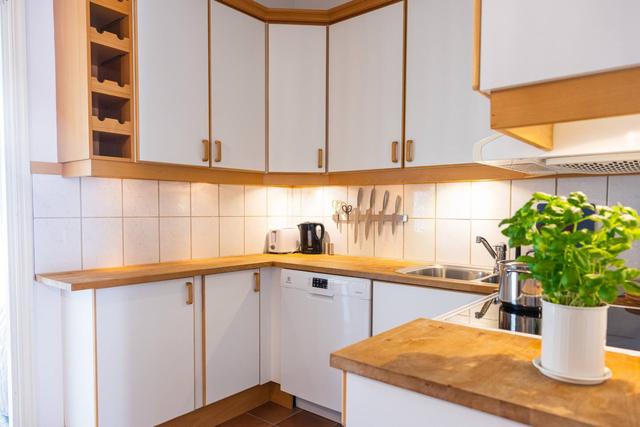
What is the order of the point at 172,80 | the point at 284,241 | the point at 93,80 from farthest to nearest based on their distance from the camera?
the point at 284,241, the point at 172,80, the point at 93,80

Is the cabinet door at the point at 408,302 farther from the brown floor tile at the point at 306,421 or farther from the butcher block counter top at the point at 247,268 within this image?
the brown floor tile at the point at 306,421

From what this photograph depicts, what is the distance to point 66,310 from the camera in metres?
2.06

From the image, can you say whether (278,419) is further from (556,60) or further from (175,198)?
(556,60)

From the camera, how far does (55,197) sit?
208 centimetres

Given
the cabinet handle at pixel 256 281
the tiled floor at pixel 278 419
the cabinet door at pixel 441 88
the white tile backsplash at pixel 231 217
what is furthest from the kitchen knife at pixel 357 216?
the tiled floor at pixel 278 419

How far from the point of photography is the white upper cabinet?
666 millimetres

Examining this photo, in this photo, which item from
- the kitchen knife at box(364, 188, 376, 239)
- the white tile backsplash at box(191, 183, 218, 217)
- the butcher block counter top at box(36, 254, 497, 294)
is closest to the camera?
the butcher block counter top at box(36, 254, 497, 294)

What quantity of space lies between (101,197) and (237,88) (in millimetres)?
976

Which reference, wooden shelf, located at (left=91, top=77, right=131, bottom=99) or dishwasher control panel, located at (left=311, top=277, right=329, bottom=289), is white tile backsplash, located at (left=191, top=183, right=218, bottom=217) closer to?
wooden shelf, located at (left=91, top=77, right=131, bottom=99)

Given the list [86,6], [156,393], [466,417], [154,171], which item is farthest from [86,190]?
[466,417]

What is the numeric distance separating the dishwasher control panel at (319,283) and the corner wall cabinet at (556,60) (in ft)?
5.30

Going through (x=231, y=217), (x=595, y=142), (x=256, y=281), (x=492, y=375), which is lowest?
(x=256, y=281)

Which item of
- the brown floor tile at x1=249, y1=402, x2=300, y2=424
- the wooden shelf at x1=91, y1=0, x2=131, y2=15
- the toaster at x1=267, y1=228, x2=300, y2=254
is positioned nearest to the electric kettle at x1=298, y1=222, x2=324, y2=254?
the toaster at x1=267, y1=228, x2=300, y2=254

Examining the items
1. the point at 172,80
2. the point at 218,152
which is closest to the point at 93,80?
the point at 172,80
